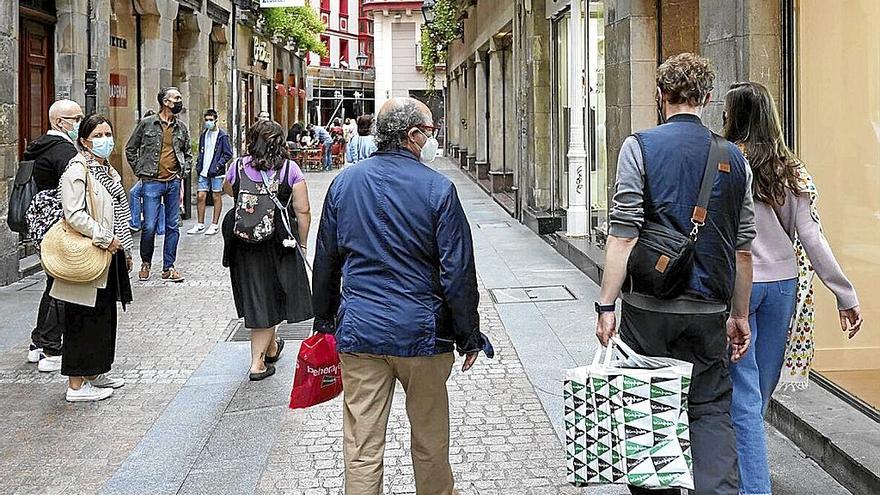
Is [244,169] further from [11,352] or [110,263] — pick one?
[11,352]

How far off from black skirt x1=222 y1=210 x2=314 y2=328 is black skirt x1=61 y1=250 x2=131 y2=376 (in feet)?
2.71

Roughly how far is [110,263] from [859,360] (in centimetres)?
447

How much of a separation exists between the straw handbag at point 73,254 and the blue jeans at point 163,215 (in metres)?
4.75

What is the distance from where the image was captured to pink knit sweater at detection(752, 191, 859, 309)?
4484 millimetres

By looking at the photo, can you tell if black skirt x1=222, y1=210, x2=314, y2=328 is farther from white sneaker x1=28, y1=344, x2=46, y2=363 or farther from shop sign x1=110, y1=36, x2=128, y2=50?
shop sign x1=110, y1=36, x2=128, y2=50

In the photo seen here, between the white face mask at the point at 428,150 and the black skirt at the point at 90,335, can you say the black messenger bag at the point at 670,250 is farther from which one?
the black skirt at the point at 90,335

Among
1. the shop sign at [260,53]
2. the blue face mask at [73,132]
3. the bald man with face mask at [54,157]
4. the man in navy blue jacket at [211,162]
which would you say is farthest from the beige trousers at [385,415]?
the shop sign at [260,53]

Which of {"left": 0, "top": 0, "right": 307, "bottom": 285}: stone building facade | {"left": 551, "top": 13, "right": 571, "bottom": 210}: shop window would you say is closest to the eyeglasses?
{"left": 0, "top": 0, "right": 307, "bottom": 285}: stone building facade

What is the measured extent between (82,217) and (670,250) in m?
3.84

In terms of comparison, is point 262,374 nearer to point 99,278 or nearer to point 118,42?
point 99,278

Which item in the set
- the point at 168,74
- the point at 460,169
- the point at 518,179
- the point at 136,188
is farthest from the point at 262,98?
the point at 136,188

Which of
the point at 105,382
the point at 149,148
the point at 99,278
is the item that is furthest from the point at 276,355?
the point at 149,148

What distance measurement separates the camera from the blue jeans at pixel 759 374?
4.41 m

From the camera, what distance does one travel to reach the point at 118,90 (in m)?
17.6
